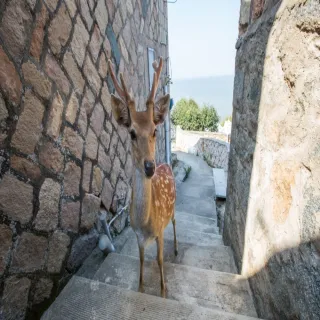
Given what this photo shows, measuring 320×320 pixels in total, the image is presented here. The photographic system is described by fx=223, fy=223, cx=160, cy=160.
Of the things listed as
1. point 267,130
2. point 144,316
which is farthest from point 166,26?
point 144,316

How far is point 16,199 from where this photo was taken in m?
1.37

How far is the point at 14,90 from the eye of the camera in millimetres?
1301

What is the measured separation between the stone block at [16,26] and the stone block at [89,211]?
1370mm

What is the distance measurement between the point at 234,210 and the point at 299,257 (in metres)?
1.35

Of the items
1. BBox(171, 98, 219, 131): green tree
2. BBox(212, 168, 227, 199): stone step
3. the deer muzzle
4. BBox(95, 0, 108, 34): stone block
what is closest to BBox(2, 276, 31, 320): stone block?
the deer muzzle

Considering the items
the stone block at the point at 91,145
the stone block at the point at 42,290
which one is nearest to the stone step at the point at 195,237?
the stone block at the point at 91,145

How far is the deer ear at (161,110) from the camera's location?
1873 millimetres

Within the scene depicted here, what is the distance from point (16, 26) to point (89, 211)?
164cm

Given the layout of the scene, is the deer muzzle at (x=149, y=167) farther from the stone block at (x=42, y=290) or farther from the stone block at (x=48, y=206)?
the stone block at (x=42, y=290)

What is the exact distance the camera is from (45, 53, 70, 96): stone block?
1.62 meters

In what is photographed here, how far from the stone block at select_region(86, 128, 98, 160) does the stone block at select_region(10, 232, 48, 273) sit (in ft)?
3.04

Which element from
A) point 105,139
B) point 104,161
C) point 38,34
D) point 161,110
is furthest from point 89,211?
point 38,34

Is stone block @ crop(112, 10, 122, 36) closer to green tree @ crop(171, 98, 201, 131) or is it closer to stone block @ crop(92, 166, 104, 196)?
stone block @ crop(92, 166, 104, 196)

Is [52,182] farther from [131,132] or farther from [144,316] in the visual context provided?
[144,316]
